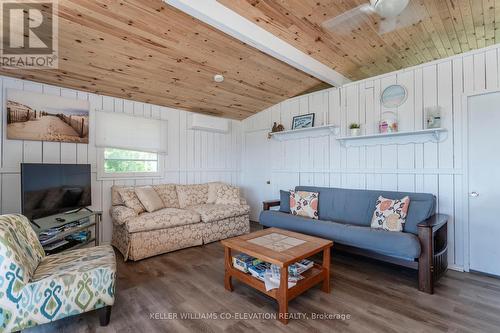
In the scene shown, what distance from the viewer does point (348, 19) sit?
1976 mm

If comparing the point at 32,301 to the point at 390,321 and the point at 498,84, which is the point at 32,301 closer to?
the point at 390,321

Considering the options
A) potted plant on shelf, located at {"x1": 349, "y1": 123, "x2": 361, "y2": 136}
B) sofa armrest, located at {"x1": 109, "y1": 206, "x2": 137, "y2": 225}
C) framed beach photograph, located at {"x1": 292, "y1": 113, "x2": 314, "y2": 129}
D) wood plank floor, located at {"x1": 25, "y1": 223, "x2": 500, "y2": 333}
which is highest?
framed beach photograph, located at {"x1": 292, "y1": 113, "x2": 314, "y2": 129}

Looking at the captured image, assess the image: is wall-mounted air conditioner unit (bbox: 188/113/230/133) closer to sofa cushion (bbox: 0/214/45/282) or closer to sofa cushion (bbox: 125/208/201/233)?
sofa cushion (bbox: 125/208/201/233)

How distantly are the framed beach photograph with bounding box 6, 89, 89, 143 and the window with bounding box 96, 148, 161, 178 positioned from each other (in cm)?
40

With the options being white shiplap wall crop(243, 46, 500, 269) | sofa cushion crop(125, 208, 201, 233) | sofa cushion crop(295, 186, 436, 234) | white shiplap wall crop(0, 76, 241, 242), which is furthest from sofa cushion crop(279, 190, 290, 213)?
white shiplap wall crop(0, 76, 241, 242)

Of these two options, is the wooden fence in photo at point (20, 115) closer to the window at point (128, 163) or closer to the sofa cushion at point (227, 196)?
the window at point (128, 163)

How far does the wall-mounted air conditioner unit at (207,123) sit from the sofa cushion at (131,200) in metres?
1.63

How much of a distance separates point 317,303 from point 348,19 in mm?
2378

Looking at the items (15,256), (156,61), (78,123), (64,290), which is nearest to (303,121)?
(156,61)

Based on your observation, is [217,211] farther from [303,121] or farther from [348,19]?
[348,19]

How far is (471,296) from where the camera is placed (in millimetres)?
2205

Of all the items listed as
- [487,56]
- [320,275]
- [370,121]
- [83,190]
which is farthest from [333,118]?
[83,190]

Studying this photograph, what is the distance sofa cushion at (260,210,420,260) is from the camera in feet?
7.55

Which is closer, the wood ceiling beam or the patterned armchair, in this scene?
the patterned armchair
